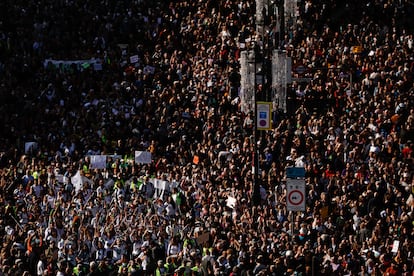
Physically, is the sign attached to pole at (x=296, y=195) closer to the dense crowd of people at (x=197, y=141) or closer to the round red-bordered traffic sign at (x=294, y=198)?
the round red-bordered traffic sign at (x=294, y=198)

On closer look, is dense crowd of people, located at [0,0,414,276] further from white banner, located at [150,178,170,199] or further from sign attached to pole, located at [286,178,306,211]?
sign attached to pole, located at [286,178,306,211]

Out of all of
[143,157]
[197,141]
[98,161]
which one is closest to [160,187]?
[143,157]

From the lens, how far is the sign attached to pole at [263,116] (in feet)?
136

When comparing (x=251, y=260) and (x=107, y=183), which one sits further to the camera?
(x=107, y=183)

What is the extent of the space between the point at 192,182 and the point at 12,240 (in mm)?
5386

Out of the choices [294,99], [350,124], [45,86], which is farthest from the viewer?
[45,86]

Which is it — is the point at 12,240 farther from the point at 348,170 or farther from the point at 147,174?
the point at 348,170

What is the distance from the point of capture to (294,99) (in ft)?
152

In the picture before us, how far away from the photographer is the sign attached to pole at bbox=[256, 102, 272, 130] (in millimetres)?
41469

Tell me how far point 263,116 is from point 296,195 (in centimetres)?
551

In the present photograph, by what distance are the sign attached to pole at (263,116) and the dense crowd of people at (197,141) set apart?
0.91 m

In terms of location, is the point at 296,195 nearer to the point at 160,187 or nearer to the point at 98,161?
the point at 160,187

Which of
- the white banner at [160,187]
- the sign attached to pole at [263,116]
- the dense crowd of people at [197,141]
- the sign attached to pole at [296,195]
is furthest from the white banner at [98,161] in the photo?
the sign attached to pole at [296,195]

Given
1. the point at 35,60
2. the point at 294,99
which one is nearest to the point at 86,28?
the point at 35,60
